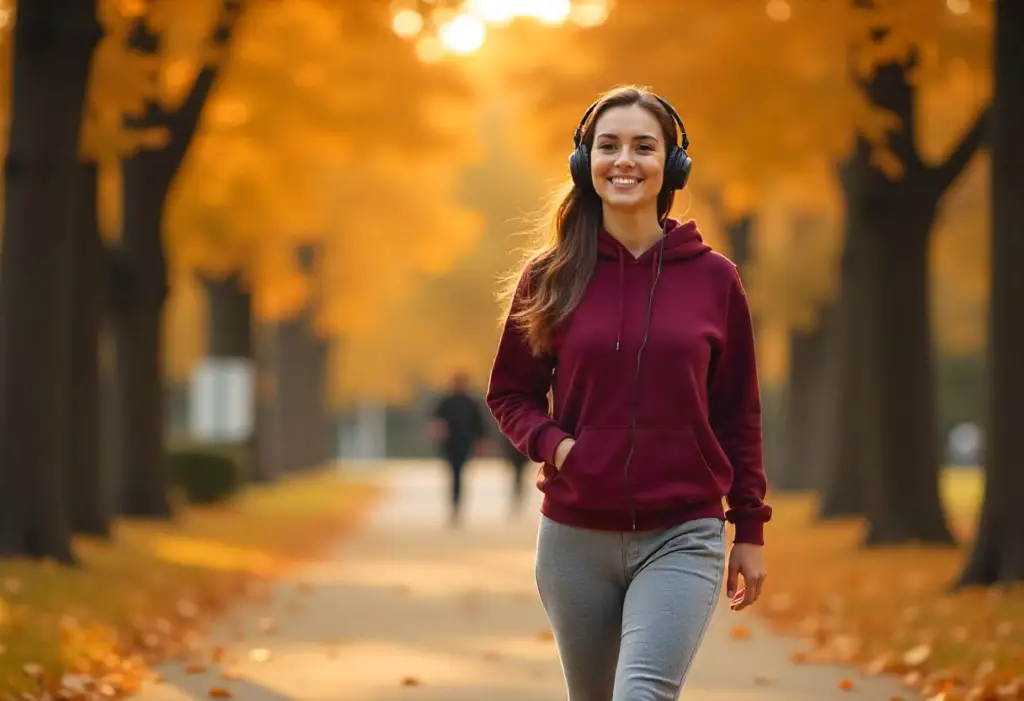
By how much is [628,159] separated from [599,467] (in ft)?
2.68

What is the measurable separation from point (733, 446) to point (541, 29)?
23.4m

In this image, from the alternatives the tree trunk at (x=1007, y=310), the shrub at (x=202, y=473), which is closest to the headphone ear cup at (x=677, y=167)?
the tree trunk at (x=1007, y=310)

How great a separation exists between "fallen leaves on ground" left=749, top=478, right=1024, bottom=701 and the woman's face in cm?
411

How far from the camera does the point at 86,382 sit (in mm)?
16844

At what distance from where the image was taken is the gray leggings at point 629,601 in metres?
4.59

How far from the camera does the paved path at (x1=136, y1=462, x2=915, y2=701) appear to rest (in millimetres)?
9008

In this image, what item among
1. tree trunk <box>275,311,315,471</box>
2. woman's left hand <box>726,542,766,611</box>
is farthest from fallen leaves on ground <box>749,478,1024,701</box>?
tree trunk <box>275,311,315,471</box>

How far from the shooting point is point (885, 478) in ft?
56.0

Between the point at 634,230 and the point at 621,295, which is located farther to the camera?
the point at 634,230

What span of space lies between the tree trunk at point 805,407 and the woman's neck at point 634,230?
2517 cm

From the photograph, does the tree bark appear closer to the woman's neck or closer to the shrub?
the shrub

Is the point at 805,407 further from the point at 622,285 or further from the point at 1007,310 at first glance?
the point at 622,285

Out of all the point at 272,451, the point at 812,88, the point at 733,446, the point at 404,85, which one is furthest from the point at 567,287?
the point at 272,451

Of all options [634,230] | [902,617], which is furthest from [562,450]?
[902,617]
